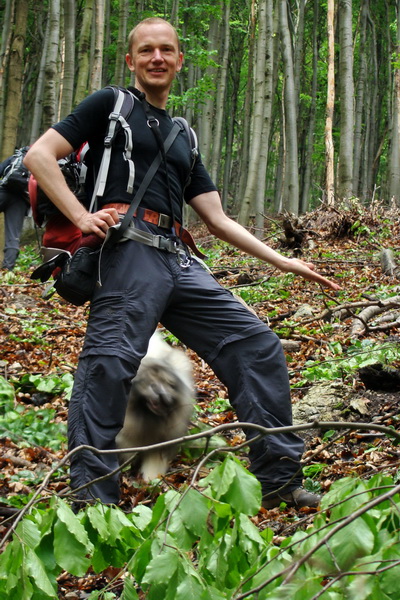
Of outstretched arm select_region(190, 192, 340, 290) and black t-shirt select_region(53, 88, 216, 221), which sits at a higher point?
black t-shirt select_region(53, 88, 216, 221)

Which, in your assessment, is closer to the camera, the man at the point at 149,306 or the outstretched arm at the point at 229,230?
the man at the point at 149,306

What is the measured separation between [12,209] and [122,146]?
26.8 feet

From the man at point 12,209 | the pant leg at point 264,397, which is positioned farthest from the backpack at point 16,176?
the pant leg at point 264,397

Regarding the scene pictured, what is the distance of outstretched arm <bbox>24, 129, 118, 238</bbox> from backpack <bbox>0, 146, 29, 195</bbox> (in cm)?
748

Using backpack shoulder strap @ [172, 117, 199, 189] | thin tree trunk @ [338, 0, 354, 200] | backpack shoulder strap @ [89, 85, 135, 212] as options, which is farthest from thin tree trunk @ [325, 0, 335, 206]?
backpack shoulder strap @ [89, 85, 135, 212]

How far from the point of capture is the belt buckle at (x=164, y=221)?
352 centimetres

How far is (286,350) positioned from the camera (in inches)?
252

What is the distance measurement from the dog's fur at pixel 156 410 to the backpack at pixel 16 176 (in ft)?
22.9

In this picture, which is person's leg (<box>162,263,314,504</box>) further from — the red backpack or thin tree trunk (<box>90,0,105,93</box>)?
thin tree trunk (<box>90,0,105,93</box>)

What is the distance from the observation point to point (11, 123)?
41.8 ft

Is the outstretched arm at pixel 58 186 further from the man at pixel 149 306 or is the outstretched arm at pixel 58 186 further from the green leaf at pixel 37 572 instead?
the green leaf at pixel 37 572

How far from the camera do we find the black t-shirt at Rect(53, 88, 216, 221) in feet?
11.0

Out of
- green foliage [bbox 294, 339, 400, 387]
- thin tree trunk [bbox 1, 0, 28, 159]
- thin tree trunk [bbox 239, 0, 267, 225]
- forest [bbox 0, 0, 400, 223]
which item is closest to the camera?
green foliage [bbox 294, 339, 400, 387]

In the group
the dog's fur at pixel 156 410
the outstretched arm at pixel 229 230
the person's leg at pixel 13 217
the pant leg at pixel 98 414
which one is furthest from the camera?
the person's leg at pixel 13 217
